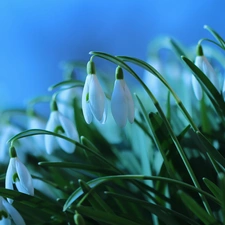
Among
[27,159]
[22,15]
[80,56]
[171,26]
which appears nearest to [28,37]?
[22,15]

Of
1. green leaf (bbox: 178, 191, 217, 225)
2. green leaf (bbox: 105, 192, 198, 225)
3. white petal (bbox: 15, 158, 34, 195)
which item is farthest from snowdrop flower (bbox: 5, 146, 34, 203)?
green leaf (bbox: 178, 191, 217, 225)

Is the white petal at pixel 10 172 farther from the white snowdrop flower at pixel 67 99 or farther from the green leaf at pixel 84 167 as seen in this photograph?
the white snowdrop flower at pixel 67 99

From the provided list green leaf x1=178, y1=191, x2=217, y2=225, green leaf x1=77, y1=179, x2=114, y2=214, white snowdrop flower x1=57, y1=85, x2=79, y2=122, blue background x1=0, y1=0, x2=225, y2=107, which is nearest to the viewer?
green leaf x1=178, y1=191, x2=217, y2=225

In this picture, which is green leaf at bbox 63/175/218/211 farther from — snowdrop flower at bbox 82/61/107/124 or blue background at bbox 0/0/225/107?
blue background at bbox 0/0/225/107

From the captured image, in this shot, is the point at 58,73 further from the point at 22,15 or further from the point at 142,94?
the point at 142,94

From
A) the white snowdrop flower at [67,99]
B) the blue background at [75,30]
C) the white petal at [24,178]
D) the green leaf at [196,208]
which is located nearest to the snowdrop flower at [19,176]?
the white petal at [24,178]

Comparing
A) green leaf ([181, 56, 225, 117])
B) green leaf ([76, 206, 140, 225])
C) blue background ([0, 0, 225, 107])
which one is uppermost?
blue background ([0, 0, 225, 107])
